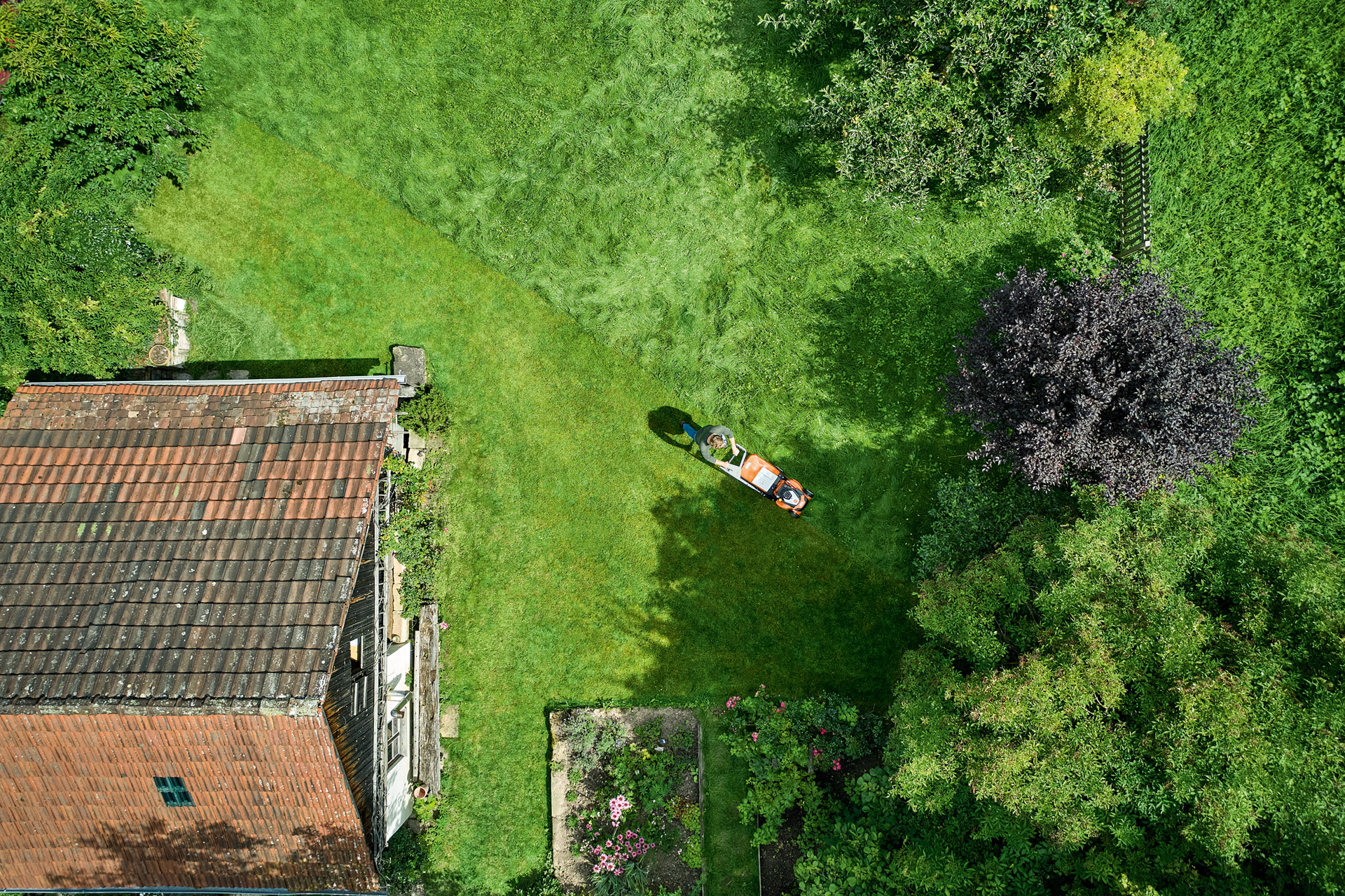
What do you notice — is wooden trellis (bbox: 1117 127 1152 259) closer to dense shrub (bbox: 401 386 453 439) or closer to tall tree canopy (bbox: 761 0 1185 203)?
tall tree canopy (bbox: 761 0 1185 203)

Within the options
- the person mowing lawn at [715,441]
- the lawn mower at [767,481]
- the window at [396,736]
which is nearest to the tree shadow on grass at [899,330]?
the lawn mower at [767,481]

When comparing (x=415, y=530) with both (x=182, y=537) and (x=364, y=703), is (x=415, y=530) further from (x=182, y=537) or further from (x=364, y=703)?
(x=182, y=537)

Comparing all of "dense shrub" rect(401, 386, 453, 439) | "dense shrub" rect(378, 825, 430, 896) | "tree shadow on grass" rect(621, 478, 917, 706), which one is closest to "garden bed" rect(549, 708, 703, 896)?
"tree shadow on grass" rect(621, 478, 917, 706)

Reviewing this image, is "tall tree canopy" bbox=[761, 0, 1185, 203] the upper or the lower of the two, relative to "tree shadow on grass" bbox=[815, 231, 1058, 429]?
upper

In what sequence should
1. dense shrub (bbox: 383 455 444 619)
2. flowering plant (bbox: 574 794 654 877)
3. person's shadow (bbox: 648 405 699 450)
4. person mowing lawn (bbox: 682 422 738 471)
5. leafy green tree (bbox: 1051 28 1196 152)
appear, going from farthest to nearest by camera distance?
person's shadow (bbox: 648 405 699 450)
person mowing lawn (bbox: 682 422 738 471)
flowering plant (bbox: 574 794 654 877)
dense shrub (bbox: 383 455 444 619)
leafy green tree (bbox: 1051 28 1196 152)

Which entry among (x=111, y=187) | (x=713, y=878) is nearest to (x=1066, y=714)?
(x=713, y=878)

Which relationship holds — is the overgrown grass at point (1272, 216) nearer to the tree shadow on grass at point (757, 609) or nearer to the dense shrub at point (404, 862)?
the tree shadow on grass at point (757, 609)
